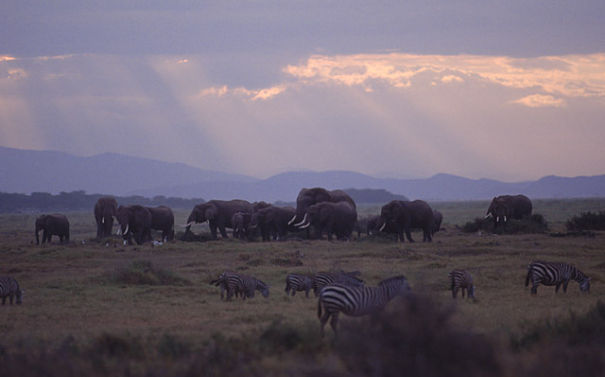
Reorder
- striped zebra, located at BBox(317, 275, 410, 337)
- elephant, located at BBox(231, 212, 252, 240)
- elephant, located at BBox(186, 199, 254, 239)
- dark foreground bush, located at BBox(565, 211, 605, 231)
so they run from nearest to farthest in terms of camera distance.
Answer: striped zebra, located at BBox(317, 275, 410, 337), elephant, located at BBox(231, 212, 252, 240), dark foreground bush, located at BBox(565, 211, 605, 231), elephant, located at BBox(186, 199, 254, 239)

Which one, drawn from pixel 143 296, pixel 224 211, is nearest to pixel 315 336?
pixel 143 296

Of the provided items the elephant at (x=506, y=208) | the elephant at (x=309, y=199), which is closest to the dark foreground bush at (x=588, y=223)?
the elephant at (x=506, y=208)

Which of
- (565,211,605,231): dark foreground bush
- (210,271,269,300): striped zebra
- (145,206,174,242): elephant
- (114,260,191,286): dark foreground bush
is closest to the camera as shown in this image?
(210,271,269,300): striped zebra

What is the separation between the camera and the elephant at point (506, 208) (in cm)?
3772

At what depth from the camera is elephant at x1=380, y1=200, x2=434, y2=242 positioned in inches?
1337

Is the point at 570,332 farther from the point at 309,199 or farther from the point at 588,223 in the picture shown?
the point at 588,223

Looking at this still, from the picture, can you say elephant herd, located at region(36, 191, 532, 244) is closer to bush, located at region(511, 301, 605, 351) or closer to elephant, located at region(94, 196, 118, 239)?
elephant, located at region(94, 196, 118, 239)

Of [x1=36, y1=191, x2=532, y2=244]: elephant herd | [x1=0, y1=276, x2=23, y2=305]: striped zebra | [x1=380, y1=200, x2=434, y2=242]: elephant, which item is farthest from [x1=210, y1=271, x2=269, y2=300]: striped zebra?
[x1=380, y1=200, x2=434, y2=242]: elephant

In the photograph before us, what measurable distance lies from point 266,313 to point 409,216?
21.2 meters

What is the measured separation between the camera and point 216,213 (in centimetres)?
4053

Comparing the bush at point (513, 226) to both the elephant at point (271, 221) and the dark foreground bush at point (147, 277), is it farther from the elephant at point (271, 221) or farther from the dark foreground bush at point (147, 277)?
the dark foreground bush at point (147, 277)

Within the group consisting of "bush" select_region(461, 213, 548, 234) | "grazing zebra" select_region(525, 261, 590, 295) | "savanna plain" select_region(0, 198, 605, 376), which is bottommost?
"savanna plain" select_region(0, 198, 605, 376)

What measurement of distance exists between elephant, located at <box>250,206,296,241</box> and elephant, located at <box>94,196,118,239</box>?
8.33m

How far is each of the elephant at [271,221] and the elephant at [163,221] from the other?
5253 millimetres
